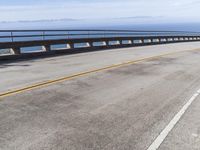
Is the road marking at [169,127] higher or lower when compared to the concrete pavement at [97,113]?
lower

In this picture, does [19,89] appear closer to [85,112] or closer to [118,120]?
[85,112]

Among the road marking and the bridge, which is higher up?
the bridge

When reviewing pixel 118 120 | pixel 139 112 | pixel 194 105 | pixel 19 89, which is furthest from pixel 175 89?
pixel 19 89

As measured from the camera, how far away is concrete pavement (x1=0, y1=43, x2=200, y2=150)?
602cm

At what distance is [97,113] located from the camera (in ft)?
25.7

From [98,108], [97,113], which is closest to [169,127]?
[97,113]

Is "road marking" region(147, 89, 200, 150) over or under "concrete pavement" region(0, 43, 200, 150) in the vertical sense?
under

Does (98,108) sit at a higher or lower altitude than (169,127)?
higher

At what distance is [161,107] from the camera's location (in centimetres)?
864

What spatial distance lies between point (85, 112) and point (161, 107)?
84.5 inches

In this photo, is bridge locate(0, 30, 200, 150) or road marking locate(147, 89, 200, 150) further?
bridge locate(0, 30, 200, 150)

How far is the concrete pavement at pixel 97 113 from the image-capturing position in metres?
6.02

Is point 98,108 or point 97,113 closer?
point 97,113

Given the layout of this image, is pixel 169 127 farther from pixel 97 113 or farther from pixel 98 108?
pixel 98 108
